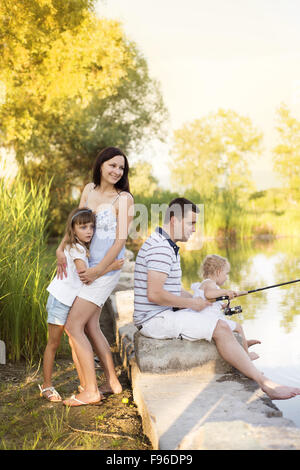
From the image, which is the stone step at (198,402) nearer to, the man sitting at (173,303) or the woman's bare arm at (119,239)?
the man sitting at (173,303)

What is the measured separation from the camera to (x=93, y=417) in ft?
10.3

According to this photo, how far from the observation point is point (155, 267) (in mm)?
3268

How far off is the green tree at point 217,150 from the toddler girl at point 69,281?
31.9 metres

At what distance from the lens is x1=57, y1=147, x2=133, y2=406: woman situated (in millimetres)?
3336

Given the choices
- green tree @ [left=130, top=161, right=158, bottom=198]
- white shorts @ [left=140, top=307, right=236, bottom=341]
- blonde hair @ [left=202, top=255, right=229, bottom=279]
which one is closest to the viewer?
white shorts @ [left=140, top=307, right=236, bottom=341]

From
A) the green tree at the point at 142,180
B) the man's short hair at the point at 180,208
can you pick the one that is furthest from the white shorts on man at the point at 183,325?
the green tree at the point at 142,180

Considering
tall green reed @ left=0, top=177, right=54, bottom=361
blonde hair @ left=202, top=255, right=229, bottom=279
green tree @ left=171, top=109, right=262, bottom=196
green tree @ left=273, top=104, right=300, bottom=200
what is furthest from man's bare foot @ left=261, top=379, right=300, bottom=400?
green tree @ left=171, top=109, right=262, bottom=196

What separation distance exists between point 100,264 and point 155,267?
35cm

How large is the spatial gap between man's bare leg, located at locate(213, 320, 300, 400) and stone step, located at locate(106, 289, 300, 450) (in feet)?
0.22

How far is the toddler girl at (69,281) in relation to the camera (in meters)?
3.38

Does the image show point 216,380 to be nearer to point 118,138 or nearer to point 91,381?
point 91,381

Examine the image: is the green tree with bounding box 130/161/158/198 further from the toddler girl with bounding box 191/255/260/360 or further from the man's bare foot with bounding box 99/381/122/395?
the man's bare foot with bounding box 99/381/122/395

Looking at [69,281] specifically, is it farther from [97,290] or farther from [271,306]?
[271,306]
